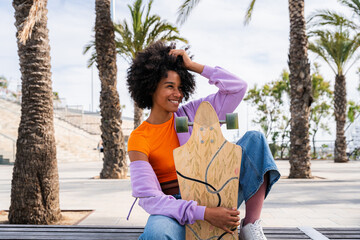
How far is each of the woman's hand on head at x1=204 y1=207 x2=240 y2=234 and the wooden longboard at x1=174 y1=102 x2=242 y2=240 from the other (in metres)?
0.08

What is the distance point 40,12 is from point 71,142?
65.1 feet

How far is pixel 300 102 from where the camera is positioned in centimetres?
909

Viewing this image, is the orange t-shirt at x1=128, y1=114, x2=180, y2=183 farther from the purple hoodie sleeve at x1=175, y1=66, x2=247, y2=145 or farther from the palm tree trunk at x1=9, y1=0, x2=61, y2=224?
the palm tree trunk at x1=9, y1=0, x2=61, y2=224

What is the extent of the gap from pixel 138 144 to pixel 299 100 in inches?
305

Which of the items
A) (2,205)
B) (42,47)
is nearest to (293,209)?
(42,47)

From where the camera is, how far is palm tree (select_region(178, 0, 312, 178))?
901 centimetres

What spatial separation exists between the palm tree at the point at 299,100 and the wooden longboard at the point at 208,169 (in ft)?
24.6

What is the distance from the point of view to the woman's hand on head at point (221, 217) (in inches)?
72.7

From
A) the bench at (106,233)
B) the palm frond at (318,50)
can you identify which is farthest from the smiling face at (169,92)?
the palm frond at (318,50)

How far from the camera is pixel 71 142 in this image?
23.3 m

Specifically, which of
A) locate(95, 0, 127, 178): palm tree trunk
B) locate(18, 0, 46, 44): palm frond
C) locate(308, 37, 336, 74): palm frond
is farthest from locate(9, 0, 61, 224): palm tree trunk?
locate(308, 37, 336, 74): palm frond

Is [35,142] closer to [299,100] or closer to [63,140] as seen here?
[299,100]

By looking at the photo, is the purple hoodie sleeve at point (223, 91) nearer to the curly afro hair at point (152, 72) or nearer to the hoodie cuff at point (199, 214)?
the curly afro hair at point (152, 72)

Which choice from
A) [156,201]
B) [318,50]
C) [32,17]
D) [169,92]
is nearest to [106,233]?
[156,201]
